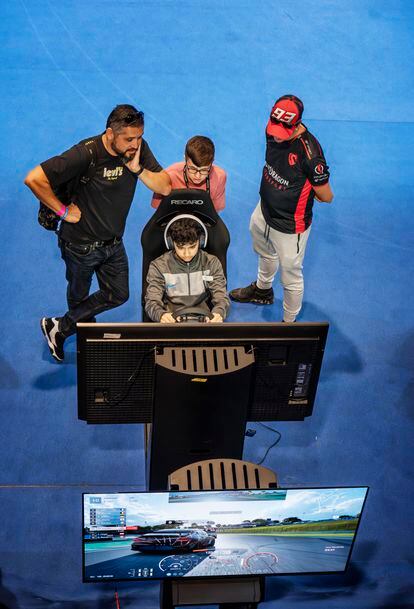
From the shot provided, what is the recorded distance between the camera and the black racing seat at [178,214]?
4270 millimetres

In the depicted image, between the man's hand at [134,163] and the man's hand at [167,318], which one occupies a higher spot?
the man's hand at [134,163]

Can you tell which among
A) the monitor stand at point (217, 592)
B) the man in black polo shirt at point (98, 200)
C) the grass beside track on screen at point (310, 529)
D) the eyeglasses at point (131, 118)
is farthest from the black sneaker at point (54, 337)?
the grass beside track on screen at point (310, 529)

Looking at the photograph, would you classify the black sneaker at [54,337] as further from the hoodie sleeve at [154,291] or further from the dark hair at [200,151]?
the dark hair at [200,151]

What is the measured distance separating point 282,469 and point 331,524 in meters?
1.91

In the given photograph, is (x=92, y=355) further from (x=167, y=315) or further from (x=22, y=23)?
(x=22, y=23)

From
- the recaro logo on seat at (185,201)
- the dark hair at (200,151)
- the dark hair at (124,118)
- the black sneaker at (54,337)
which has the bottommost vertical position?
the black sneaker at (54,337)

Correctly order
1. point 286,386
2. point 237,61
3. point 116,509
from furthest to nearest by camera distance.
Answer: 1. point 237,61
2. point 286,386
3. point 116,509

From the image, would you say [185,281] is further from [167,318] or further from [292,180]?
[292,180]

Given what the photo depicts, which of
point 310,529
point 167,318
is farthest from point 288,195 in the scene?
point 310,529

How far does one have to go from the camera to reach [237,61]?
852cm

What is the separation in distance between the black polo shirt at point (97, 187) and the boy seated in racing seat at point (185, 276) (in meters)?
0.43

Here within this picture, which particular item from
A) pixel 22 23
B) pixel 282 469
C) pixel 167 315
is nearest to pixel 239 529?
pixel 167 315

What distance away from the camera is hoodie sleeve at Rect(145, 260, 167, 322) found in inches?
172

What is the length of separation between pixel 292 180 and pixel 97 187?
1175 mm
